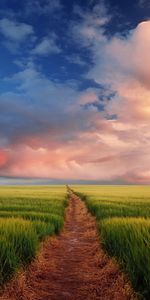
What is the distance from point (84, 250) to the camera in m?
13.4

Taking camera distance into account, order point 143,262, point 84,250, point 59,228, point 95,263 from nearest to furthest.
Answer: point 143,262, point 95,263, point 84,250, point 59,228

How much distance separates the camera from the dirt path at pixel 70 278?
7661 millimetres

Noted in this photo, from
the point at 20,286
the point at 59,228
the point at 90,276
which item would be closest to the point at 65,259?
the point at 90,276

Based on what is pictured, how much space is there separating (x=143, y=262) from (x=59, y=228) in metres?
10.8

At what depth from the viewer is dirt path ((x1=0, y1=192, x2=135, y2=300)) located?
25.1 ft

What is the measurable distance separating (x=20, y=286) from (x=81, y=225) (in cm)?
1361

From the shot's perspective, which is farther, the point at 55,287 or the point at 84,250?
the point at 84,250

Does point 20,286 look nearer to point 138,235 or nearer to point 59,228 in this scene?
Result: point 138,235

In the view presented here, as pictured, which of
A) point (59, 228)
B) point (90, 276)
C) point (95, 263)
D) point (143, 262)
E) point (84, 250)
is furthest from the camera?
point (59, 228)

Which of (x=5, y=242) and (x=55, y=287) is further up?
(x=5, y=242)

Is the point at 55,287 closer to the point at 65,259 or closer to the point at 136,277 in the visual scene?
the point at 136,277

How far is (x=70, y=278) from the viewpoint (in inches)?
368

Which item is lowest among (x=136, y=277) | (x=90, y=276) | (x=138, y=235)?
(x=90, y=276)

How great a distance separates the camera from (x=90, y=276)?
377 inches
